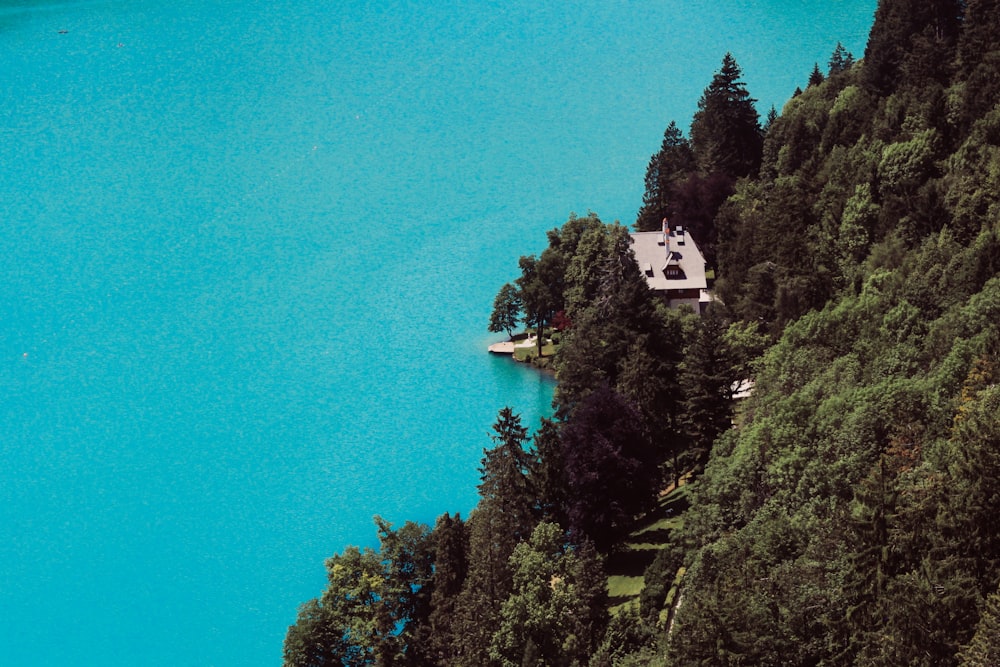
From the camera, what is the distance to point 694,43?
148500 mm

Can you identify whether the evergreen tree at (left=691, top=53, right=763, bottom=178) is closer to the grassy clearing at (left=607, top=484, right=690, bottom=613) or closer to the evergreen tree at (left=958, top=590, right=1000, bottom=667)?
the grassy clearing at (left=607, top=484, right=690, bottom=613)

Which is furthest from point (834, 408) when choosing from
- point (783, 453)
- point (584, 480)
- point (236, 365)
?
point (236, 365)

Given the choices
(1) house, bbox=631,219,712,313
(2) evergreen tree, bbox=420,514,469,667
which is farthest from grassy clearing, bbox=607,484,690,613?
(1) house, bbox=631,219,712,313

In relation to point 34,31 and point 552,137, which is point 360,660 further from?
point 34,31

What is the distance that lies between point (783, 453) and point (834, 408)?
2753mm

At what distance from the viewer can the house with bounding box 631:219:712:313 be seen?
87250 mm

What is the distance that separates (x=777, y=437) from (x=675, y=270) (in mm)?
33597

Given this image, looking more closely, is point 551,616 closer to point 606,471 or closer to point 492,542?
point 492,542

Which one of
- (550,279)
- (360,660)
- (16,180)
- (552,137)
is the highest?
(16,180)

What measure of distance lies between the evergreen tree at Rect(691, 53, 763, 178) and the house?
894 cm

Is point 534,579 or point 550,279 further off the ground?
point 550,279

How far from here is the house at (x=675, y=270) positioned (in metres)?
87.2

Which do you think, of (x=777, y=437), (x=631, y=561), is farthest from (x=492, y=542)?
(x=777, y=437)

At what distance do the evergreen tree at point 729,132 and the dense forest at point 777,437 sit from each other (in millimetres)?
3150
